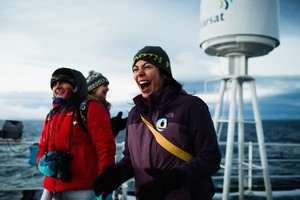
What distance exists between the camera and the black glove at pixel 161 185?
1.32 metres

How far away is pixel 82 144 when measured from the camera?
7.67 feet

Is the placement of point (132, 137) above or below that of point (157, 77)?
below

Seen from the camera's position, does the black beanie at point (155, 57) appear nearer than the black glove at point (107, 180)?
No

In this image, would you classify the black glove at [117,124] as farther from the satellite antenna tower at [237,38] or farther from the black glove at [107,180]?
the satellite antenna tower at [237,38]

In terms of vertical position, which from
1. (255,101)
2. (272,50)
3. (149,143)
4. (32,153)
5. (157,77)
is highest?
(272,50)

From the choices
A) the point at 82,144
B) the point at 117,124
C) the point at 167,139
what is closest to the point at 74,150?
the point at 82,144

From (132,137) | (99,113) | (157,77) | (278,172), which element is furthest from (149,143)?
(278,172)

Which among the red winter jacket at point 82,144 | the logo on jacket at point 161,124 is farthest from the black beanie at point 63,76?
the logo on jacket at point 161,124

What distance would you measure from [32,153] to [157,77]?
307 centimetres

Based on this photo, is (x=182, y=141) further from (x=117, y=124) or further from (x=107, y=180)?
(x=117, y=124)

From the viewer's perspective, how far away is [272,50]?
582 centimetres

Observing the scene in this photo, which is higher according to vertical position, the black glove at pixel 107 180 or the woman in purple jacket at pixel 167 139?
the woman in purple jacket at pixel 167 139

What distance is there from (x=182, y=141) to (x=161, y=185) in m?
0.32

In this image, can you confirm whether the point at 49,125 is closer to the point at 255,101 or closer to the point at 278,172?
the point at 255,101
